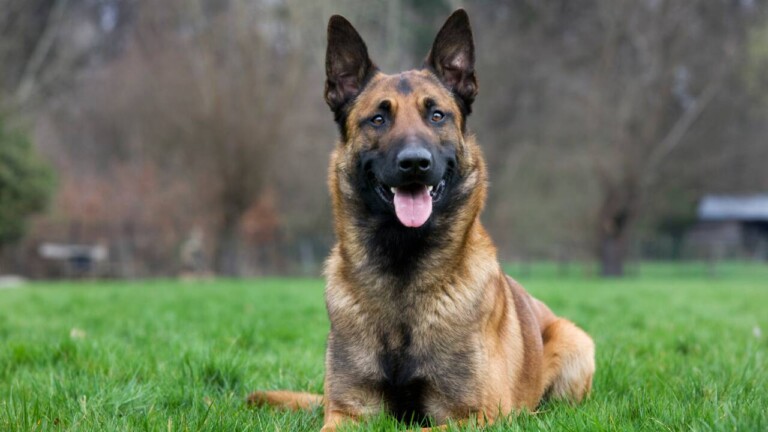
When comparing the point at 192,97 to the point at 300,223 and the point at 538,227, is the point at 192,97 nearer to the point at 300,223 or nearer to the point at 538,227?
the point at 300,223

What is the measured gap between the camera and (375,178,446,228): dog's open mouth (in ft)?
11.7

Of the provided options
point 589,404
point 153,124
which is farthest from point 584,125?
point 589,404

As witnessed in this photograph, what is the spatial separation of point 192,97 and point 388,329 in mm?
23565

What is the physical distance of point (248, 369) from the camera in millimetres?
4676

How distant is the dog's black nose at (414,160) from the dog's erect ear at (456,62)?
866 mm

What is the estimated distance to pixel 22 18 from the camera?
25141 millimetres

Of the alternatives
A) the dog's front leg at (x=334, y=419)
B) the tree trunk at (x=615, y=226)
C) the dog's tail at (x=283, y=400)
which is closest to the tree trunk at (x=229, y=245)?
the tree trunk at (x=615, y=226)

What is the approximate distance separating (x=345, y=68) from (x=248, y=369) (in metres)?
2.05

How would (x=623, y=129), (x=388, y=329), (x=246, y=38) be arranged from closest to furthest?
(x=388, y=329) → (x=246, y=38) → (x=623, y=129)

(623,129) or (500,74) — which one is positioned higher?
(500,74)

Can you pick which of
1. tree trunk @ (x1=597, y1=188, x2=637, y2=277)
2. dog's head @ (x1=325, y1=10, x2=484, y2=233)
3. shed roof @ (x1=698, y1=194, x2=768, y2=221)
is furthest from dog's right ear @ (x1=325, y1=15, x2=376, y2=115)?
shed roof @ (x1=698, y1=194, x2=768, y2=221)

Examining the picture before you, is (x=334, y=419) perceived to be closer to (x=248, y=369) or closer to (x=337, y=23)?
(x=248, y=369)

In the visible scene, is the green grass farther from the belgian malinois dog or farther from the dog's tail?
the belgian malinois dog

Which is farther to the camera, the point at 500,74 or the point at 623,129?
the point at 500,74
